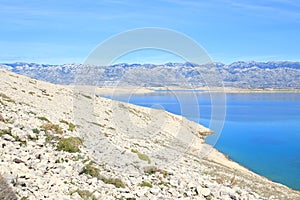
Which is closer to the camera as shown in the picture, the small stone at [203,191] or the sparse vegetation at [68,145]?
the small stone at [203,191]

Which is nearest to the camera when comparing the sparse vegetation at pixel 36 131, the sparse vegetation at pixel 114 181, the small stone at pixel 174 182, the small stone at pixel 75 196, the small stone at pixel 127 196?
the small stone at pixel 75 196

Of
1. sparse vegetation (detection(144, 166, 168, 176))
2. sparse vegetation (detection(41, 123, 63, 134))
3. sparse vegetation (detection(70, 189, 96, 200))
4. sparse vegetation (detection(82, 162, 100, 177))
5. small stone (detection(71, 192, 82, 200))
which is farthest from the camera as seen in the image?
sparse vegetation (detection(41, 123, 63, 134))

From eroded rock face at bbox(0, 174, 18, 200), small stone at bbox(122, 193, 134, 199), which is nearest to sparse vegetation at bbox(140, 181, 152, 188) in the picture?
small stone at bbox(122, 193, 134, 199)

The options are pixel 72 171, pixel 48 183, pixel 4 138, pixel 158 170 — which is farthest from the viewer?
pixel 158 170

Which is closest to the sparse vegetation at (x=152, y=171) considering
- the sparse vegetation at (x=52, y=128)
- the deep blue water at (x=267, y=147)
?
the sparse vegetation at (x=52, y=128)

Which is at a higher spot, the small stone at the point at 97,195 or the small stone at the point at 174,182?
the small stone at the point at 97,195

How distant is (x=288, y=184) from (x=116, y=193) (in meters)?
35.6

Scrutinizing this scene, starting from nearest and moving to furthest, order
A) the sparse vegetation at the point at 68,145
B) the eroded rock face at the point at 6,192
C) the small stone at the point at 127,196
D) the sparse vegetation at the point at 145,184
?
the eroded rock face at the point at 6,192 → the small stone at the point at 127,196 → the sparse vegetation at the point at 145,184 → the sparse vegetation at the point at 68,145

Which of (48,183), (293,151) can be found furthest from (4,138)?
(293,151)

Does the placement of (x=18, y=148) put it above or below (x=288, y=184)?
above

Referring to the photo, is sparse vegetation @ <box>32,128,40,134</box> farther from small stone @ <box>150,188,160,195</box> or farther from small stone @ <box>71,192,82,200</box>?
small stone @ <box>71,192,82,200</box>

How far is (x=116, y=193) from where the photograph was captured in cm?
1477

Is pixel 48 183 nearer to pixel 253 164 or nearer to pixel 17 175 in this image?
pixel 17 175

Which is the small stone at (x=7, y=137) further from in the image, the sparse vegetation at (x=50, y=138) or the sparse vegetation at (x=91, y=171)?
the sparse vegetation at (x=91, y=171)
